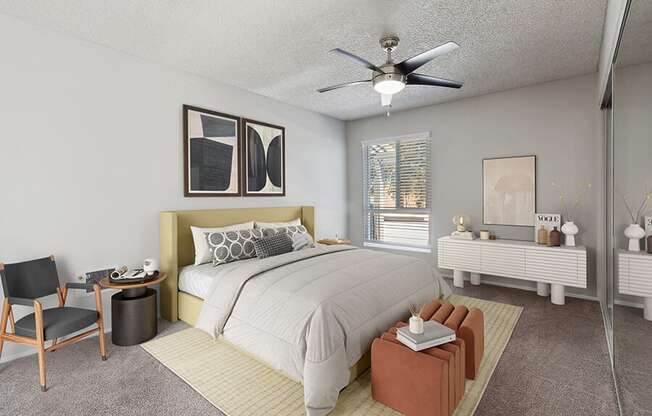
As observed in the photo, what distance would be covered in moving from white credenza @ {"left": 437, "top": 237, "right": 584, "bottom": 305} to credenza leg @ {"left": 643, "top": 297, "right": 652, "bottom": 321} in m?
2.47

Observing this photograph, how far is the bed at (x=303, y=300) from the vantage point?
2.00m

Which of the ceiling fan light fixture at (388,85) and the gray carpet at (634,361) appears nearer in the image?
the gray carpet at (634,361)

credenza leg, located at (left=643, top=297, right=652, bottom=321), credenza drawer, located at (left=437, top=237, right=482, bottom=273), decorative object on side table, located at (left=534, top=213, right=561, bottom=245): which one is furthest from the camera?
credenza drawer, located at (left=437, top=237, right=482, bottom=273)

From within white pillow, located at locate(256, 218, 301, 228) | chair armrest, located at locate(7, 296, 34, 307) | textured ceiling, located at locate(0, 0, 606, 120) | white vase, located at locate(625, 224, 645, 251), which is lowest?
chair armrest, located at locate(7, 296, 34, 307)

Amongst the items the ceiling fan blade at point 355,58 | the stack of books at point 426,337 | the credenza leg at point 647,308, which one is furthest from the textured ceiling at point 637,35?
the stack of books at point 426,337

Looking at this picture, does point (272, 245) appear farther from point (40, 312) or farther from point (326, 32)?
point (326, 32)

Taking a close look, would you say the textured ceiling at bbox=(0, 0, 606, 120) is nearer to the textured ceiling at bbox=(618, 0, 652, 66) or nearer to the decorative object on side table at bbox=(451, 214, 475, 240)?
the textured ceiling at bbox=(618, 0, 652, 66)

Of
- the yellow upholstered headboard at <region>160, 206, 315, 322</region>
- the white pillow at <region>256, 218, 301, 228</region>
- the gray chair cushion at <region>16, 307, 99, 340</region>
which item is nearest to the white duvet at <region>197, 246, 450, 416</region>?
the yellow upholstered headboard at <region>160, 206, 315, 322</region>

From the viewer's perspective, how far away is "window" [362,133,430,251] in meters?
5.32

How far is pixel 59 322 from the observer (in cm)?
230

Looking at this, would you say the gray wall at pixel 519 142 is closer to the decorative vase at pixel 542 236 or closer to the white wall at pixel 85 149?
the decorative vase at pixel 542 236

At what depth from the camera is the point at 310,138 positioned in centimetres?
538

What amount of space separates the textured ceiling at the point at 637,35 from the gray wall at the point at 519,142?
2.40 metres

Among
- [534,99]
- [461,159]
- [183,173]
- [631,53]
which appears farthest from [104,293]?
[534,99]
